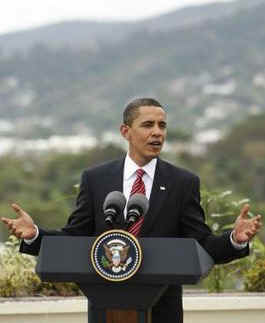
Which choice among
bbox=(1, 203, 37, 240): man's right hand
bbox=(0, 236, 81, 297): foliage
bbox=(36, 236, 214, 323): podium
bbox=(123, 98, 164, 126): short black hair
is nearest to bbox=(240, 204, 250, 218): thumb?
bbox=(36, 236, 214, 323): podium

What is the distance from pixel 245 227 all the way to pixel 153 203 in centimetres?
35

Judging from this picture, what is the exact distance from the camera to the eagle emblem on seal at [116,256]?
3133mm

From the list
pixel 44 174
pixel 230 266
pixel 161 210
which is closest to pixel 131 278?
pixel 161 210

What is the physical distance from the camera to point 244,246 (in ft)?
11.8

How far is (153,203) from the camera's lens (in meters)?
3.62

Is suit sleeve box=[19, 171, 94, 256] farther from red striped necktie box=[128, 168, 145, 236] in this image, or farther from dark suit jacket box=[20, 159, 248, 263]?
red striped necktie box=[128, 168, 145, 236]

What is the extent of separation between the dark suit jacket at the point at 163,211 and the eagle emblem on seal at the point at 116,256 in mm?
431

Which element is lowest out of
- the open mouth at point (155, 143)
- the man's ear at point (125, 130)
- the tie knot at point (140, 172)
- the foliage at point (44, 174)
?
the tie knot at point (140, 172)

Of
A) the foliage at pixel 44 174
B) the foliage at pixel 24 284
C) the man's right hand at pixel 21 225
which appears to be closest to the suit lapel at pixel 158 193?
the man's right hand at pixel 21 225

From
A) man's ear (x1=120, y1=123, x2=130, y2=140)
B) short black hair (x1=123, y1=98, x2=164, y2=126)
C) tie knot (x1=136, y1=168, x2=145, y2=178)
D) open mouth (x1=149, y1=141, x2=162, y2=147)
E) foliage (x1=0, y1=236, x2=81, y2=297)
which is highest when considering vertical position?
short black hair (x1=123, y1=98, x2=164, y2=126)

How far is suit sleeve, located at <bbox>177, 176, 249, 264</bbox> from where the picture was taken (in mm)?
3611

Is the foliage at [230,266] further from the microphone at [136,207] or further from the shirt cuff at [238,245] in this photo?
the microphone at [136,207]

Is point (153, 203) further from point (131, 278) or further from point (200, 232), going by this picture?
point (131, 278)

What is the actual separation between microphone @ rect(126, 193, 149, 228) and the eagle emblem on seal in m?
0.17
